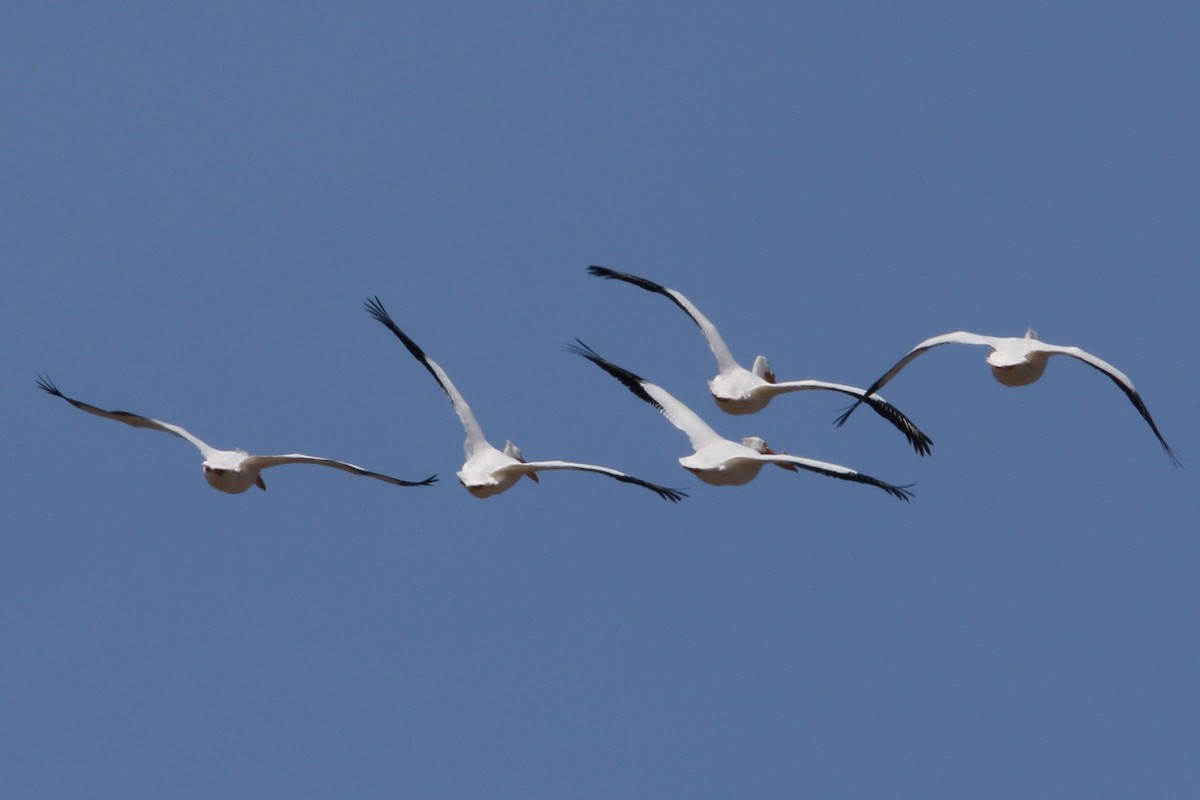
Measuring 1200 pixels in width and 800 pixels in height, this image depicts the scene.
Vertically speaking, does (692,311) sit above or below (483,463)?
above

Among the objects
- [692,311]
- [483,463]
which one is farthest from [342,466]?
[692,311]

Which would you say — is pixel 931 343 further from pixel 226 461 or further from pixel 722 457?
pixel 226 461

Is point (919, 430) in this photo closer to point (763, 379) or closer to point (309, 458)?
point (763, 379)

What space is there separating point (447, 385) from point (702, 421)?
3535 millimetres

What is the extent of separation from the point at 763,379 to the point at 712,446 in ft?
10.7

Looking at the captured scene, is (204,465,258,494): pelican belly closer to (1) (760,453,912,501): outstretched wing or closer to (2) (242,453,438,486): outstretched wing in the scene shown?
(2) (242,453,438,486): outstretched wing

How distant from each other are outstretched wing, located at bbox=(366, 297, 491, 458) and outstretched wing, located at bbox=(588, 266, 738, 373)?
10.9 ft

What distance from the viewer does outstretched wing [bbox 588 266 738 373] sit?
34.3 meters

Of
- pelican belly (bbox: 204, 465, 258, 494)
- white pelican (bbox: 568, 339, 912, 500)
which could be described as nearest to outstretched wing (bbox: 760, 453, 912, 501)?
white pelican (bbox: 568, 339, 912, 500)

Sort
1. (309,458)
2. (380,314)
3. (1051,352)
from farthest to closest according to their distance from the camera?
1. (380,314)
2. (309,458)
3. (1051,352)

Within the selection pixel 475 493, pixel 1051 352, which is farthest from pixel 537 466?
pixel 1051 352

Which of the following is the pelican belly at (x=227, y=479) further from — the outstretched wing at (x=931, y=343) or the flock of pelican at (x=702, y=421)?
the outstretched wing at (x=931, y=343)

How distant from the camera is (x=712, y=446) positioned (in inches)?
1217

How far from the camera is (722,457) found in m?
30.5
